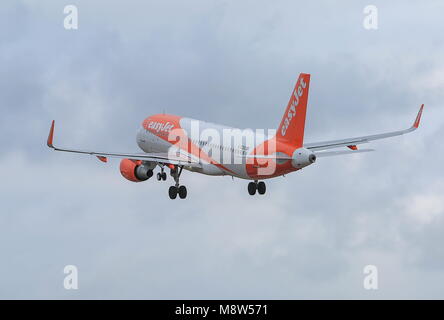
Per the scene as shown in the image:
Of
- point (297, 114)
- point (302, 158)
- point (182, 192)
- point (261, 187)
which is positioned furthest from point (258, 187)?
point (297, 114)

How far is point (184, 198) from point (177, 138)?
602 cm

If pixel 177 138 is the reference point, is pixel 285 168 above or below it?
below

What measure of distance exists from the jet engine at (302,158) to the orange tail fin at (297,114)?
603 mm

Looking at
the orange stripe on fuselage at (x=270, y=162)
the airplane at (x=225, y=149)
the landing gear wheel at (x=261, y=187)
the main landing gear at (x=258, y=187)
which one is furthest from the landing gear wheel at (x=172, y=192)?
the orange stripe on fuselage at (x=270, y=162)

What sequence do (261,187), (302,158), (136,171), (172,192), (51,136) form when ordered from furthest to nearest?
(136,171), (172,192), (261,187), (51,136), (302,158)

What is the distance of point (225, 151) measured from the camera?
282ft

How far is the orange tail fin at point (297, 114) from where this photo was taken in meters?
79.2

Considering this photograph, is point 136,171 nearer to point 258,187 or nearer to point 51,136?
point 51,136

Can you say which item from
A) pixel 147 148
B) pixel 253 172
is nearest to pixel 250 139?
pixel 253 172

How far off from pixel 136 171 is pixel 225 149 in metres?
8.48

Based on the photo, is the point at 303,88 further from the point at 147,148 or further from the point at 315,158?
the point at 147,148

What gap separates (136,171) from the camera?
90750 mm

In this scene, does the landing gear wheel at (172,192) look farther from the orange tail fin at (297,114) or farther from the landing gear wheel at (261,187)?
the orange tail fin at (297,114)

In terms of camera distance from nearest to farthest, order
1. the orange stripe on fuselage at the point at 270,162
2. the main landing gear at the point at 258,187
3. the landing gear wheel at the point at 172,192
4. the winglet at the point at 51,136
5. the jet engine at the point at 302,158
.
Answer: the jet engine at the point at 302,158 < the orange stripe on fuselage at the point at 270,162 < the winglet at the point at 51,136 < the main landing gear at the point at 258,187 < the landing gear wheel at the point at 172,192
